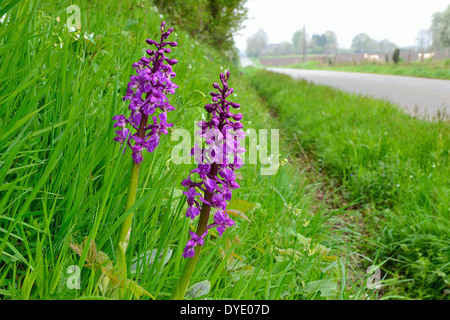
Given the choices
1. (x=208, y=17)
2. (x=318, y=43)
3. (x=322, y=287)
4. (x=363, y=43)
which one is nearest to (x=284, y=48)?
(x=318, y=43)

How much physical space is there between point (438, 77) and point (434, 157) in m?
17.4

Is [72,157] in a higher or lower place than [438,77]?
lower

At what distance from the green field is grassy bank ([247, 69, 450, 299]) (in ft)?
0.07

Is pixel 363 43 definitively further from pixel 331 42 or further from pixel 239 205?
pixel 239 205

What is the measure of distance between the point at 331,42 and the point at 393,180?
509 ft

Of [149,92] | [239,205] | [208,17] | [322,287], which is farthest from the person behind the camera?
[208,17]

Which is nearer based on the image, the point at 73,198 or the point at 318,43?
the point at 73,198

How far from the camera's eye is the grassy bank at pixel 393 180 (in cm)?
296

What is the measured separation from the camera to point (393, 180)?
165 inches

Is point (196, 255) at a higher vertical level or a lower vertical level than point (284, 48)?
lower

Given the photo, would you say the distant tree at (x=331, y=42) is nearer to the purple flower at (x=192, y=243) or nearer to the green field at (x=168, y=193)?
the green field at (x=168, y=193)
